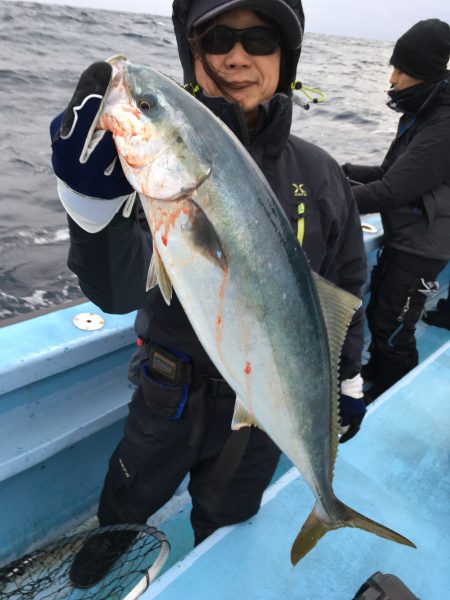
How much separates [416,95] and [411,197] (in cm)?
74

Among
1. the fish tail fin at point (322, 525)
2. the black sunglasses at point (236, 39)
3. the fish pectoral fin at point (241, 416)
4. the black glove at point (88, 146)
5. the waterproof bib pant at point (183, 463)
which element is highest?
the black sunglasses at point (236, 39)

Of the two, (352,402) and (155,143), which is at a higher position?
(155,143)

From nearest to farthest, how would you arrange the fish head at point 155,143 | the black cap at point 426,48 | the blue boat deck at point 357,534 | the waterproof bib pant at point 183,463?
the fish head at point 155,143
the blue boat deck at point 357,534
the waterproof bib pant at point 183,463
the black cap at point 426,48

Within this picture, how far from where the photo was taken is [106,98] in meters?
1.31

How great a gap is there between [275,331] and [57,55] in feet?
54.9

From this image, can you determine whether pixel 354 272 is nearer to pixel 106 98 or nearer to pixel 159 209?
pixel 159 209

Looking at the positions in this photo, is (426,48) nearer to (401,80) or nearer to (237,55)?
(401,80)

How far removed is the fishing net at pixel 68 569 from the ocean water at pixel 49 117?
225 cm

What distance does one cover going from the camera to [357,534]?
213 centimetres

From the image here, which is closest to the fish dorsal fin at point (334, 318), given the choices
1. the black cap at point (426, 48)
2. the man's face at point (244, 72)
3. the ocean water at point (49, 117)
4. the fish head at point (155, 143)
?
the fish head at point (155, 143)

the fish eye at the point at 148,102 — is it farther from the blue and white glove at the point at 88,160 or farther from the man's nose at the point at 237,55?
the man's nose at the point at 237,55

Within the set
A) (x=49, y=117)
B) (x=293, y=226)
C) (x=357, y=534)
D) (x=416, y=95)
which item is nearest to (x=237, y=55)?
(x=293, y=226)

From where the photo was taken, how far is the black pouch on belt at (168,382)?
1.94 metres

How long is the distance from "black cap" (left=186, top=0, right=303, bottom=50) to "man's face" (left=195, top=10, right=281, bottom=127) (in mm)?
48
